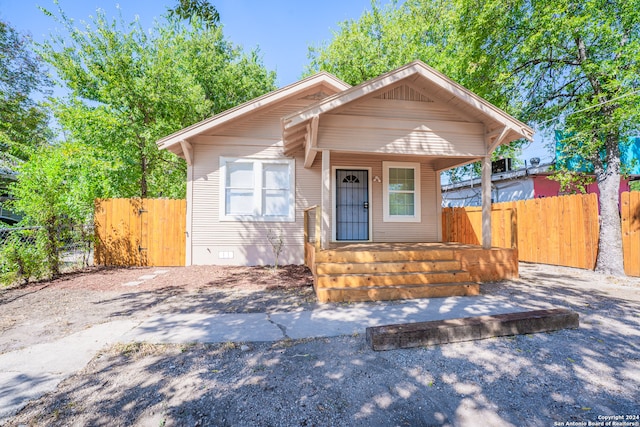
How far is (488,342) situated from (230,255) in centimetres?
620

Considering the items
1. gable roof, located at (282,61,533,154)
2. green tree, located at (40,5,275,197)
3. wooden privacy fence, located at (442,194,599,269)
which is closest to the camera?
gable roof, located at (282,61,533,154)

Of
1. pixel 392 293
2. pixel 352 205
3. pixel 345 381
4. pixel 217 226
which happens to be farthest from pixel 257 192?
pixel 345 381

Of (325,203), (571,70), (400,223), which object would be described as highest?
(571,70)

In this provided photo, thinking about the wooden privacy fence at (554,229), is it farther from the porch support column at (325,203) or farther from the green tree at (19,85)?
the green tree at (19,85)

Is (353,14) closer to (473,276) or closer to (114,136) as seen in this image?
(114,136)

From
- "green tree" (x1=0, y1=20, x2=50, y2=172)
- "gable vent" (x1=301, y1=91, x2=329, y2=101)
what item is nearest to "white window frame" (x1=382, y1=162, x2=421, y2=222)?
"gable vent" (x1=301, y1=91, x2=329, y2=101)

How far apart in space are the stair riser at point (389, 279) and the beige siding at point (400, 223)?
3033 mm

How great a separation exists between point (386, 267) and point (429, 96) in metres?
3.77

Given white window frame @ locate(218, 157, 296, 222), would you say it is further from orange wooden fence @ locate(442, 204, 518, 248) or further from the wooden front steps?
orange wooden fence @ locate(442, 204, 518, 248)

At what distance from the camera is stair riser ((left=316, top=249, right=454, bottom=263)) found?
5125 mm

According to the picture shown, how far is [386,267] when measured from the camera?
514 cm

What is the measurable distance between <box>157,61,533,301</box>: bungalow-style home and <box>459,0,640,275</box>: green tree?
2588mm

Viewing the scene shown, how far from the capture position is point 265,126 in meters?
7.79

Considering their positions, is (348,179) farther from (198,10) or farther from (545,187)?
(545,187)
